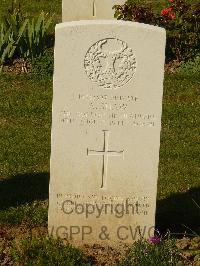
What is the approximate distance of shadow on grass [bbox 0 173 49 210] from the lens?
7.06 meters

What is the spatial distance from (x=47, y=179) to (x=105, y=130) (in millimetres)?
2008

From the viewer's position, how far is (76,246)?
6.07 metres

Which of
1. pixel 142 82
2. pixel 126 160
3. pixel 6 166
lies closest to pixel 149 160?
pixel 126 160

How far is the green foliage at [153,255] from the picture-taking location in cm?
546

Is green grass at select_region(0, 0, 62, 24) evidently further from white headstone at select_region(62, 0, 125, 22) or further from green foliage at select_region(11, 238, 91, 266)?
green foliage at select_region(11, 238, 91, 266)

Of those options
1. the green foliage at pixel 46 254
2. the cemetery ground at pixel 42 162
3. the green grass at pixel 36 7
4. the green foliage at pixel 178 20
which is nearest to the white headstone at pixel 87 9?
the green foliage at pixel 178 20

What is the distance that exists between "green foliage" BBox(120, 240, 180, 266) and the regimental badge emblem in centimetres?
121

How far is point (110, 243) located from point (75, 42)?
5.43 ft

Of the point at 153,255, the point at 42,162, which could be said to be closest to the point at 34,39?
the point at 42,162

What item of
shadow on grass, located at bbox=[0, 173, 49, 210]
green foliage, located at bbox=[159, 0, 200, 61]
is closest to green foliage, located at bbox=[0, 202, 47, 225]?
shadow on grass, located at bbox=[0, 173, 49, 210]

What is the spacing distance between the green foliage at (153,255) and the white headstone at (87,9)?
6.80 m

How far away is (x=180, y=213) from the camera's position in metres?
6.86

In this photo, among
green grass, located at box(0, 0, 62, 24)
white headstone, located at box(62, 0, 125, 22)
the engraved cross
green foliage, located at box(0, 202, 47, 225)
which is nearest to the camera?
the engraved cross

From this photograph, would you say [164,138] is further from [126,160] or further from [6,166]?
[126,160]
